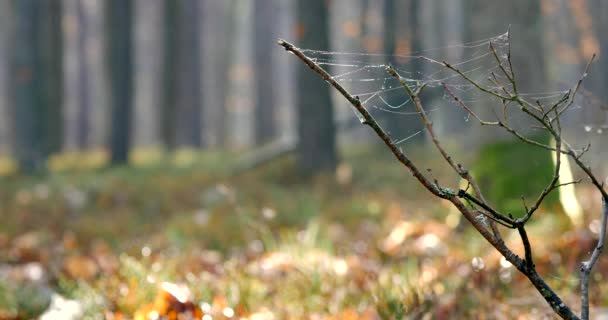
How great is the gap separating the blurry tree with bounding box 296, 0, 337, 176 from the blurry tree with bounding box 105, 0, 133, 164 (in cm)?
545

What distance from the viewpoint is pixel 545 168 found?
6.25m

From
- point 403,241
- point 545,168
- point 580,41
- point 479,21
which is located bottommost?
point 403,241

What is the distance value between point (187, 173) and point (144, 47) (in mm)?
31413

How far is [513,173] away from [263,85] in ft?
54.1

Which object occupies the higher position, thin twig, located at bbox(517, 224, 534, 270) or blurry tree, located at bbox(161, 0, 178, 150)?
blurry tree, located at bbox(161, 0, 178, 150)

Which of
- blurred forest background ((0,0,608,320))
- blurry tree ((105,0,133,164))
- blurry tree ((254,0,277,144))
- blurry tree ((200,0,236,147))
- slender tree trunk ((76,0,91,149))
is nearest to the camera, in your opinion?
blurred forest background ((0,0,608,320))

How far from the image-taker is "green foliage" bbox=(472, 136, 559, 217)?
19.9 feet

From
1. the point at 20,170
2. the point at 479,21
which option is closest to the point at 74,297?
the point at 479,21

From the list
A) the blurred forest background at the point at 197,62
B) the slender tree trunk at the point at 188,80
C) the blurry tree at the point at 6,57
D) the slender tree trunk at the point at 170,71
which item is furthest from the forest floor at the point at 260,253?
the slender tree trunk at the point at 188,80

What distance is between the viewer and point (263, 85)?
73.4 ft

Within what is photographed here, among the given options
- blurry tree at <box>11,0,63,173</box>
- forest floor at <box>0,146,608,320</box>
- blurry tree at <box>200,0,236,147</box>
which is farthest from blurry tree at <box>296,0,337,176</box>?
blurry tree at <box>200,0,236,147</box>

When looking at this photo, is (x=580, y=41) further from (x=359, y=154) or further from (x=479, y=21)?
(x=479, y=21)

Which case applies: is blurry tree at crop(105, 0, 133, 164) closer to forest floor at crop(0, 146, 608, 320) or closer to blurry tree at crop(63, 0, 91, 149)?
forest floor at crop(0, 146, 608, 320)

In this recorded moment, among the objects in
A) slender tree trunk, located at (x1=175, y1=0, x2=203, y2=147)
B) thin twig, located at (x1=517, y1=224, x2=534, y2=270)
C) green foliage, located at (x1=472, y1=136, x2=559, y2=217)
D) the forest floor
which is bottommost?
the forest floor
